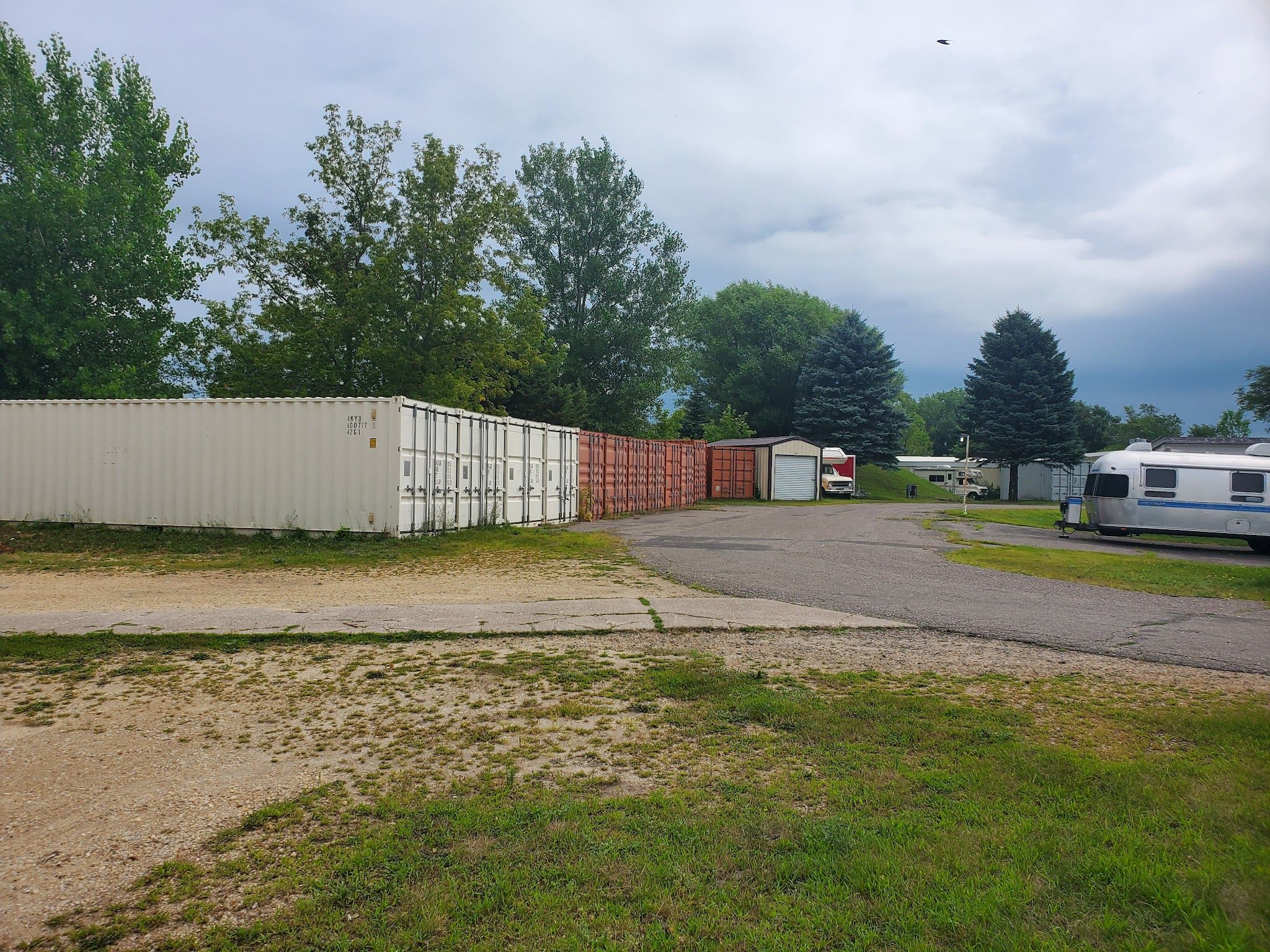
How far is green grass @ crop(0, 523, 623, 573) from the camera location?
13602 millimetres

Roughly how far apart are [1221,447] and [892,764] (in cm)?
2951

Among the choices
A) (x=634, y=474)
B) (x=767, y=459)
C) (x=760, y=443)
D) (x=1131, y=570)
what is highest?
(x=760, y=443)

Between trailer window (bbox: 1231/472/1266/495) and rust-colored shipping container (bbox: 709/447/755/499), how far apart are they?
25.7 metres

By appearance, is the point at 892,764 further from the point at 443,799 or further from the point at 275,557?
the point at 275,557

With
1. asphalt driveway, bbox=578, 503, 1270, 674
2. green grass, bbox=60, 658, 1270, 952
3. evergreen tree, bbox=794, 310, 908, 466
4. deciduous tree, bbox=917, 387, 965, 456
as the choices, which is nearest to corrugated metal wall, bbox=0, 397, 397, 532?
asphalt driveway, bbox=578, 503, 1270, 674

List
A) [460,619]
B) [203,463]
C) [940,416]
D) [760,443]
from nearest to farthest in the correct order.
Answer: [460,619] < [203,463] < [760,443] < [940,416]

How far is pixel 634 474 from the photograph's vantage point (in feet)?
96.4

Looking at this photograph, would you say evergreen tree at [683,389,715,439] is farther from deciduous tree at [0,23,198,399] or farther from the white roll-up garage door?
deciduous tree at [0,23,198,399]

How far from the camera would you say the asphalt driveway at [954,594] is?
8102mm

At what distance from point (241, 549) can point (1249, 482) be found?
22.2 m

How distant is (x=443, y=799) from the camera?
393cm

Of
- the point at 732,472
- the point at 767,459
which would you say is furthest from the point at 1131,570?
the point at 732,472

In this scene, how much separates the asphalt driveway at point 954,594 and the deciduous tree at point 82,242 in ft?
77.8

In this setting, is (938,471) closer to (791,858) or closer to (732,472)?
(732,472)
